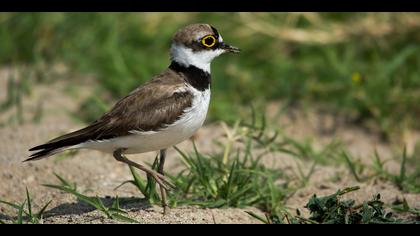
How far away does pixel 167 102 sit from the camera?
209 inches

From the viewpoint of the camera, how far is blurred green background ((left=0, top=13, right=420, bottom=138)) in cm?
784

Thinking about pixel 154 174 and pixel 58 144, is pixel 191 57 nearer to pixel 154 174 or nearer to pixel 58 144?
pixel 154 174

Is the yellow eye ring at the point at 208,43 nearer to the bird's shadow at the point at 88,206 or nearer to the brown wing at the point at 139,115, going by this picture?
the brown wing at the point at 139,115

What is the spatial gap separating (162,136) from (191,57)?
73 cm

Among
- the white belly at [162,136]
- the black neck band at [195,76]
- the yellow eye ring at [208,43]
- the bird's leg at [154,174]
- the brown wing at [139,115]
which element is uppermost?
the yellow eye ring at [208,43]

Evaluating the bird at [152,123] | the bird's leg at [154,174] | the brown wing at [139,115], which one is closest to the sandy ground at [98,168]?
the bird's leg at [154,174]

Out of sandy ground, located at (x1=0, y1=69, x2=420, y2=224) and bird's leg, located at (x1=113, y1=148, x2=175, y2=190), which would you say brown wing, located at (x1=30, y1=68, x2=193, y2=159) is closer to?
bird's leg, located at (x1=113, y1=148, x2=175, y2=190)

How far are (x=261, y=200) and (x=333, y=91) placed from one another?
9.43ft

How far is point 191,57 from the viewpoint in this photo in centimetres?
560

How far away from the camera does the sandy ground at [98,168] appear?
514 centimetres

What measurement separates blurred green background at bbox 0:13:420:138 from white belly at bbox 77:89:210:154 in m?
2.01

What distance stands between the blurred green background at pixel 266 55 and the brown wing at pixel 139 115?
196 cm

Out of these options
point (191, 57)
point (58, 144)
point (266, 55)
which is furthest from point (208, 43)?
point (266, 55)

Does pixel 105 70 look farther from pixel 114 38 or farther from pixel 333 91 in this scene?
pixel 333 91
